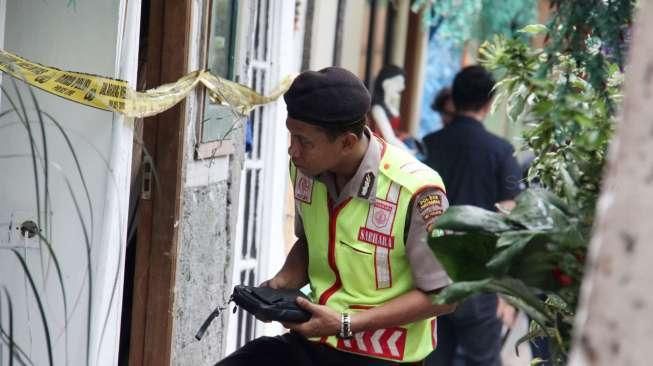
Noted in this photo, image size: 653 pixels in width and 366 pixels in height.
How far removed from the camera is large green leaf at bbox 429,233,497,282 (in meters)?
3.22

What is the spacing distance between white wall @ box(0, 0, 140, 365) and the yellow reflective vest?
91 centimetres

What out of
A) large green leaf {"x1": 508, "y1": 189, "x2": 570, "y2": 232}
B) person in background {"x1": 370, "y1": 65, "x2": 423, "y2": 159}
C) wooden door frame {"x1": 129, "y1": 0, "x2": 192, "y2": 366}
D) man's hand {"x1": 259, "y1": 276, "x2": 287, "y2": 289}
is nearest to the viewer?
large green leaf {"x1": 508, "y1": 189, "x2": 570, "y2": 232}

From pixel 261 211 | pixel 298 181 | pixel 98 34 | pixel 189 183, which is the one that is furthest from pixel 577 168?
pixel 261 211

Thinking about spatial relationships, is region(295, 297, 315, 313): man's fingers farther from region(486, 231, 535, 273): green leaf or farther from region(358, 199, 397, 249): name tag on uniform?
region(486, 231, 535, 273): green leaf

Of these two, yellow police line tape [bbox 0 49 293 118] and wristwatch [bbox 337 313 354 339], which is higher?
yellow police line tape [bbox 0 49 293 118]

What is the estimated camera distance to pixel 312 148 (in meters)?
4.21

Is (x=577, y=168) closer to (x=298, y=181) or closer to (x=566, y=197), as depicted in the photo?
(x=566, y=197)

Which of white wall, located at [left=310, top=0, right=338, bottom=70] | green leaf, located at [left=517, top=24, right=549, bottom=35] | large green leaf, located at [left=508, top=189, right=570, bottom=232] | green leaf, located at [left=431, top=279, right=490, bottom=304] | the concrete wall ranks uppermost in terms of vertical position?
white wall, located at [left=310, top=0, right=338, bottom=70]

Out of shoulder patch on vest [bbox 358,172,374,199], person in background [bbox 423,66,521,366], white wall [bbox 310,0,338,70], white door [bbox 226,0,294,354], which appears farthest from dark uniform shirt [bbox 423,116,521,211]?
shoulder patch on vest [bbox 358,172,374,199]

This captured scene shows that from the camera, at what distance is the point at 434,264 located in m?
4.12

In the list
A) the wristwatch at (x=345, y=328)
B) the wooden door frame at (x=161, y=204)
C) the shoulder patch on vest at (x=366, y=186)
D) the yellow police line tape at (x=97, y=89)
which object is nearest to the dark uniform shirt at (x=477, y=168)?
the wooden door frame at (x=161, y=204)

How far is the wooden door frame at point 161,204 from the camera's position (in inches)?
218

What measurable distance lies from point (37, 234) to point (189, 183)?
1077mm

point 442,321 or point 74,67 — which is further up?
point 74,67
